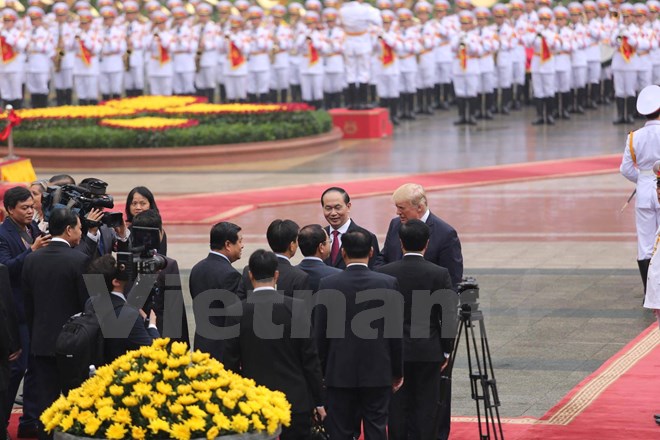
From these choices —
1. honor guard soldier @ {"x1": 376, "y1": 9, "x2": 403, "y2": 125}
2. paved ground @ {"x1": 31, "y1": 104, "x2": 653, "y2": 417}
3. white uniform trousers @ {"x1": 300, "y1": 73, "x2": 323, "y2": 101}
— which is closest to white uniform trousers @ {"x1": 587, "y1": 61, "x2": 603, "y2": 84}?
paved ground @ {"x1": 31, "y1": 104, "x2": 653, "y2": 417}

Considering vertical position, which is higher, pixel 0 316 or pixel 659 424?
pixel 0 316

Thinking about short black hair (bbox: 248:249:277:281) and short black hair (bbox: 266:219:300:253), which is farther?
short black hair (bbox: 266:219:300:253)

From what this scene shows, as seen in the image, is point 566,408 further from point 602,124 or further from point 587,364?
point 602,124

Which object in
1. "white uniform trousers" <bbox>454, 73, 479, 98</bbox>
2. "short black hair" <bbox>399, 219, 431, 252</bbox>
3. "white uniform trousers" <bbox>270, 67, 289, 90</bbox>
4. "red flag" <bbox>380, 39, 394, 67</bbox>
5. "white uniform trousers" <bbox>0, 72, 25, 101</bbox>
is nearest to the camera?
"short black hair" <bbox>399, 219, 431, 252</bbox>

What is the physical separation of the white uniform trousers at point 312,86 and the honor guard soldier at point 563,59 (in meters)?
5.16

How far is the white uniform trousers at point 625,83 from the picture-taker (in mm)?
30125

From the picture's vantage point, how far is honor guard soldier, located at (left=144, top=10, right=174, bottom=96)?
3231cm

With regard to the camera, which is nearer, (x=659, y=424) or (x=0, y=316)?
(x=0, y=316)

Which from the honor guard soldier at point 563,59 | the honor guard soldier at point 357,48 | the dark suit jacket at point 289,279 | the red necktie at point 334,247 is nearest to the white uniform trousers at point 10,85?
the honor guard soldier at point 357,48

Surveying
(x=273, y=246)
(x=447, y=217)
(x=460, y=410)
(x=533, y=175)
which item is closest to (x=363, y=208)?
(x=447, y=217)

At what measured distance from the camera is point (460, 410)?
10.6 meters

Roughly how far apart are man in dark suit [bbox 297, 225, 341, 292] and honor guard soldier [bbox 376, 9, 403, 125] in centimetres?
2249

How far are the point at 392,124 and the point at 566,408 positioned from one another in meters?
22.0

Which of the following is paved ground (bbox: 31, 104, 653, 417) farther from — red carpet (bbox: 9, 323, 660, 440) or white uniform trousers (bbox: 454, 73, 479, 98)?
white uniform trousers (bbox: 454, 73, 479, 98)
